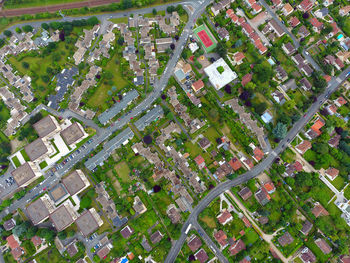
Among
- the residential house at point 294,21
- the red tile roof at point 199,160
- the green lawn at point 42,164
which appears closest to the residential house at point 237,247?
the red tile roof at point 199,160

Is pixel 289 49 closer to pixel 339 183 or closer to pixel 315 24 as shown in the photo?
pixel 315 24

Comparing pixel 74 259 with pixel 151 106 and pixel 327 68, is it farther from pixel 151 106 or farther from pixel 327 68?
pixel 327 68

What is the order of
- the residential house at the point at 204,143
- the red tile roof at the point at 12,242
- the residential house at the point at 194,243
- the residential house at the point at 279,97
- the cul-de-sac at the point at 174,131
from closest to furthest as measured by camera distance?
the residential house at the point at 194,243, the red tile roof at the point at 12,242, the cul-de-sac at the point at 174,131, the residential house at the point at 204,143, the residential house at the point at 279,97

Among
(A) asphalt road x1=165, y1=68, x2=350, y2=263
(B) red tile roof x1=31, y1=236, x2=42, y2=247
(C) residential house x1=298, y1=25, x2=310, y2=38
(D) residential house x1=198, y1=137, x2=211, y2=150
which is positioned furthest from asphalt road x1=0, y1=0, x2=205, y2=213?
(A) asphalt road x1=165, y1=68, x2=350, y2=263

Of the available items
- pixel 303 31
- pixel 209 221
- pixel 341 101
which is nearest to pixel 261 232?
pixel 209 221

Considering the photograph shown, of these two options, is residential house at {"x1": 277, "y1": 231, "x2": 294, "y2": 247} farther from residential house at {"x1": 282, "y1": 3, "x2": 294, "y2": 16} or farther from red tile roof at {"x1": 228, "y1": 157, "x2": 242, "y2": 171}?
residential house at {"x1": 282, "y1": 3, "x2": 294, "y2": 16}

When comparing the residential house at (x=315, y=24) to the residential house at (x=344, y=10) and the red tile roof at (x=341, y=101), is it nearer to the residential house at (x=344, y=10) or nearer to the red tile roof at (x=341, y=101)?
the residential house at (x=344, y=10)
